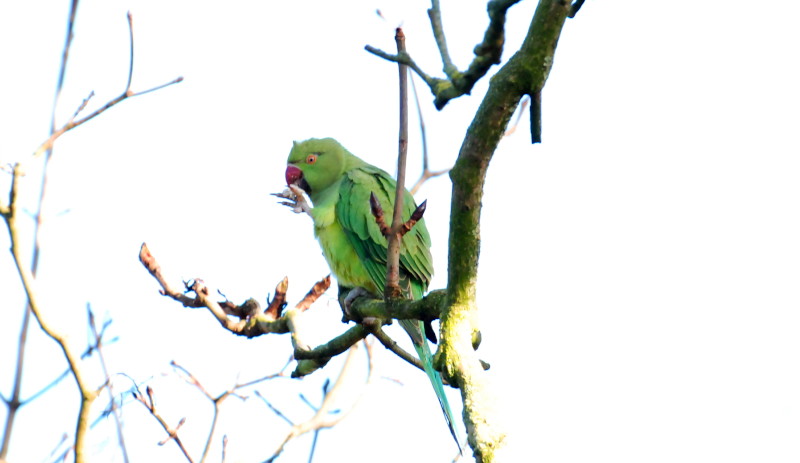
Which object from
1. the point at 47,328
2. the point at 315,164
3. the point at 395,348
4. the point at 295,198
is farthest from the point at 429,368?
the point at 315,164

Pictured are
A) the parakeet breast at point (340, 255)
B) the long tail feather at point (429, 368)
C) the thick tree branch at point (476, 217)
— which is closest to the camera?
the thick tree branch at point (476, 217)

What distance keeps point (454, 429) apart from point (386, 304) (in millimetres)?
1391

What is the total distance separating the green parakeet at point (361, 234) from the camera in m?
4.52

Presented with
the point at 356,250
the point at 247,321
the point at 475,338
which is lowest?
the point at 475,338

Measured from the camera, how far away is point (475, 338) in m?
2.20

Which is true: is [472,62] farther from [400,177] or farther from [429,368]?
[429,368]

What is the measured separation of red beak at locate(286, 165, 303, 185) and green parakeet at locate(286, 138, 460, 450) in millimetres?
106

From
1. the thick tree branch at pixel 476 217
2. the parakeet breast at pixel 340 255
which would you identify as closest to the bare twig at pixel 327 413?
the parakeet breast at pixel 340 255

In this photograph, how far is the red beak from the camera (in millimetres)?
5777

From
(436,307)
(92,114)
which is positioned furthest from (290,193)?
(436,307)

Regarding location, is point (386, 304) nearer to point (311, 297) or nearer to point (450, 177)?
point (450, 177)

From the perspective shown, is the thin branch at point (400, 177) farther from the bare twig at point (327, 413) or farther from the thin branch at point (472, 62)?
the bare twig at point (327, 413)

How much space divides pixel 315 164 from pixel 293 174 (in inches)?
7.5

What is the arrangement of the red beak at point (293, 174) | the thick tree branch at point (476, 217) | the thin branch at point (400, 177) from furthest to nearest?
the red beak at point (293, 174)
the thin branch at point (400, 177)
the thick tree branch at point (476, 217)
